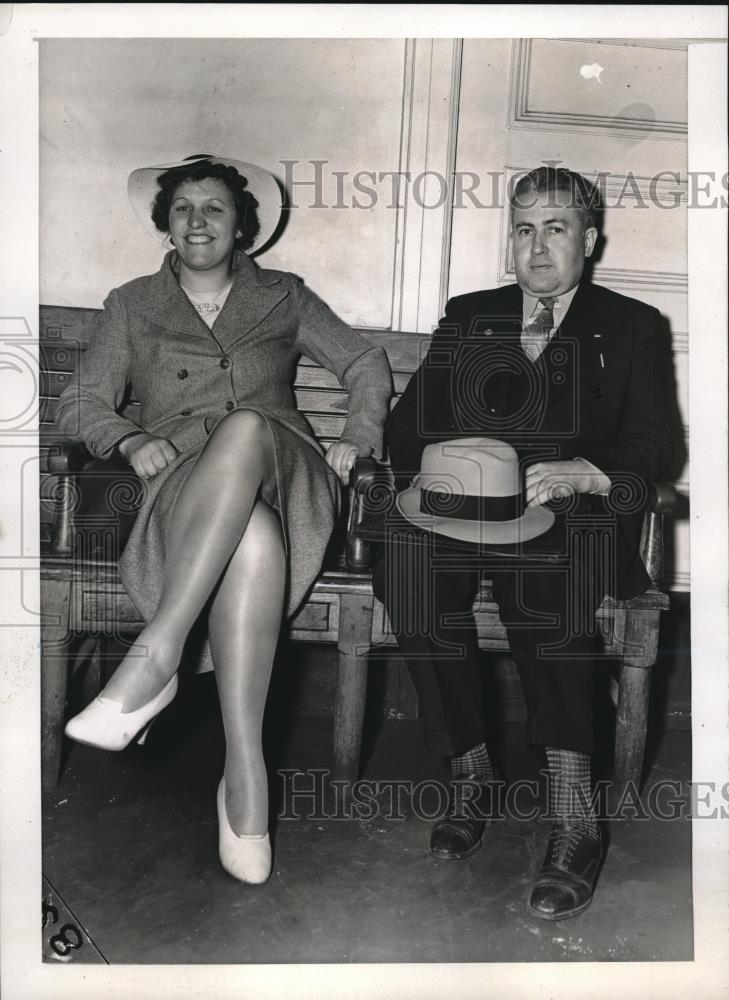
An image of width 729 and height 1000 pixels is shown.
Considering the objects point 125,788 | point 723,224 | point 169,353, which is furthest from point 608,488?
point 125,788

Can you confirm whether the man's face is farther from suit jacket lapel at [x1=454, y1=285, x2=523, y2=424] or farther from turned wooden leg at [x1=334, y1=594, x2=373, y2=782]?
turned wooden leg at [x1=334, y1=594, x2=373, y2=782]

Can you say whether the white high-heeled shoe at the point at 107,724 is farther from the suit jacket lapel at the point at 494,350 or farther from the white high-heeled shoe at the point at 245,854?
the suit jacket lapel at the point at 494,350

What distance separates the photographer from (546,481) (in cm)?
229

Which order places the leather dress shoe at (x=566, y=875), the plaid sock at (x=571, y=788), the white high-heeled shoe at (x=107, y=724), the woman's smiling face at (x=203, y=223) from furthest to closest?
the woman's smiling face at (x=203, y=223)
the plaid sock at (x=571, y=788)
the leather dress shoe at (x=566, y=875)
the white high-heeled shoe at (x=107, y=724)

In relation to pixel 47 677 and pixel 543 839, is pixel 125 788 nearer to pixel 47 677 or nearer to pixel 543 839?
pixel 47 677

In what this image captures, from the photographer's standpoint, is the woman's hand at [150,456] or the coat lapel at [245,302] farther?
the coat lapel at [245,302]

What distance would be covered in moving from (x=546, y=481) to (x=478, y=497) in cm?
21

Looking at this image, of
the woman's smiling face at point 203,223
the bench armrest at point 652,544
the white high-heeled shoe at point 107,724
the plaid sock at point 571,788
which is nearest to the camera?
→ the white high-heeled shoe at point 107,724

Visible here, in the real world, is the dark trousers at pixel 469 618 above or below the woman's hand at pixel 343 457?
below

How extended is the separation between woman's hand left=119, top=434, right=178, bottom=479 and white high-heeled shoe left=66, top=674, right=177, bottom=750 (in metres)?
0.62

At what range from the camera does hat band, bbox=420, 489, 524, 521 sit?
86.8 inches

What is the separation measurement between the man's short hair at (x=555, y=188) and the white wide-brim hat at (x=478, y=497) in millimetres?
732

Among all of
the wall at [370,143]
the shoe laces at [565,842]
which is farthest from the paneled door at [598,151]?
the shoe laces at [565,842]

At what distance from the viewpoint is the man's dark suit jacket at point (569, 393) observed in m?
2.43
